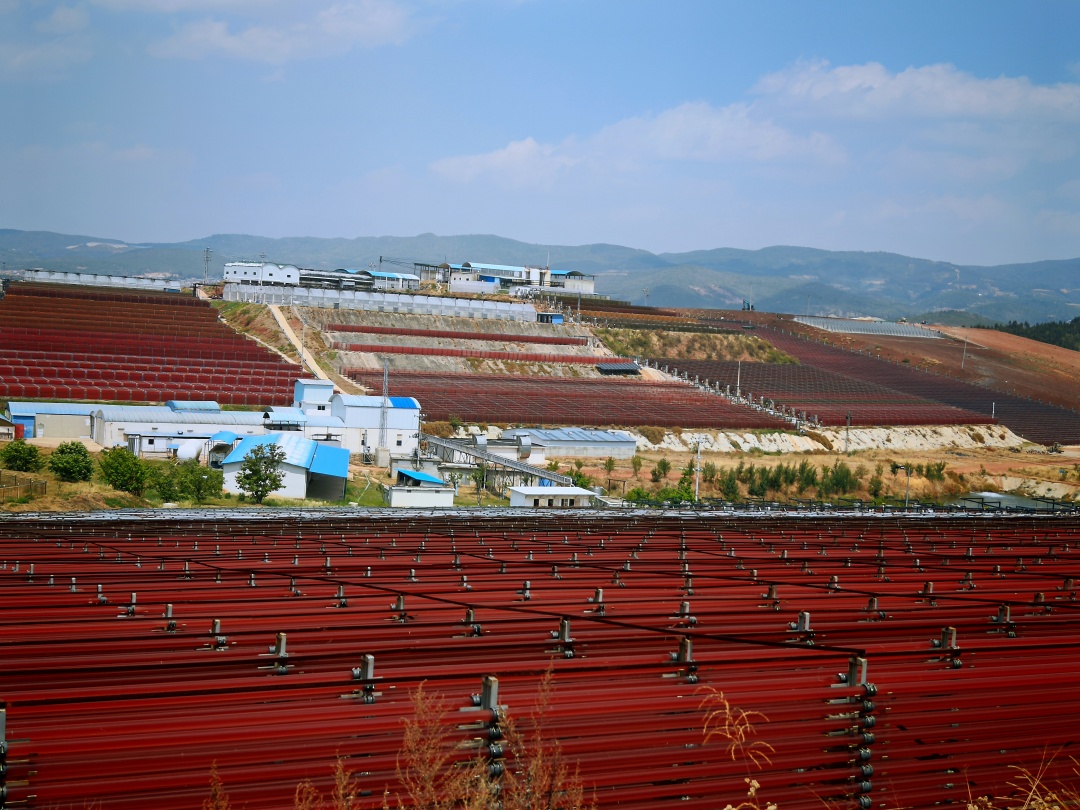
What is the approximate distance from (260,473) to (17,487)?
7049 millimetres

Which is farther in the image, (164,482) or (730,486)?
(730,486)

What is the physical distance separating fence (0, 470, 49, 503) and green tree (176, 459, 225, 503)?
12.5 feet

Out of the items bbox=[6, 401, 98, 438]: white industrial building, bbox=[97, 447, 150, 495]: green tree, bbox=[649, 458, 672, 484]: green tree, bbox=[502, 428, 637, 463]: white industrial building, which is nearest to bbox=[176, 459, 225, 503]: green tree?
bbox=[97, 447, 150, 495]: green tree

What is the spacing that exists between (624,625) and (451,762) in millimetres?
2218

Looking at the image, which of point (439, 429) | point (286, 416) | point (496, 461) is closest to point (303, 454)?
point (286, 416)

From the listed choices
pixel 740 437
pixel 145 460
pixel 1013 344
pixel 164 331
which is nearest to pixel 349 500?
pixel 145 460

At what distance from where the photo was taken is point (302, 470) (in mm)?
33781

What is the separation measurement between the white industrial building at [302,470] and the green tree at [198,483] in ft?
3.39

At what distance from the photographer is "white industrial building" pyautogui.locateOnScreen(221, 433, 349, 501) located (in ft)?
110

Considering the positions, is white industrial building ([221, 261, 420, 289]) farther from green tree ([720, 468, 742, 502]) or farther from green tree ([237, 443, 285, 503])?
green tree ([237, 443, 285, 503])

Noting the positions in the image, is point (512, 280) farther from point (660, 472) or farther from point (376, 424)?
point (660, 472)

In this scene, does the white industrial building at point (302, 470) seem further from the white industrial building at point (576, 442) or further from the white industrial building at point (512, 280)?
the white industrial building at point (512, 280)

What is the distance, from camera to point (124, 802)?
3.64 meters

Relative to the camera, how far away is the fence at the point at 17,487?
26797 mm
